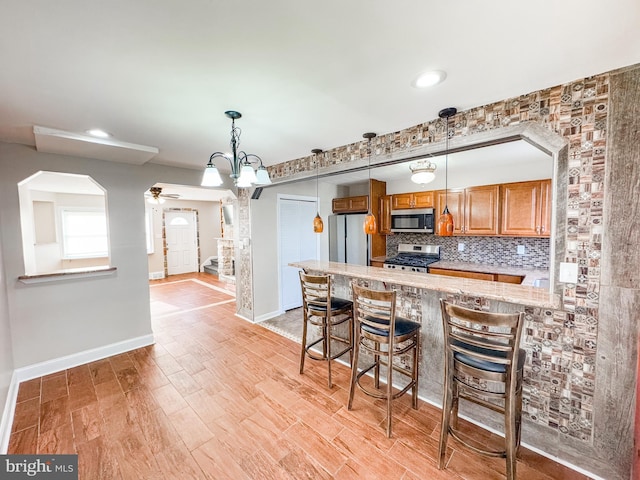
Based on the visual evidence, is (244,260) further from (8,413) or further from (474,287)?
(474,287)

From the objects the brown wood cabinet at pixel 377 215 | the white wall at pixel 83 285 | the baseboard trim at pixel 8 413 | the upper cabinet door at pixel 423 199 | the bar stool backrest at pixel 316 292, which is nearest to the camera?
the baseboard trim at pixel 8 413

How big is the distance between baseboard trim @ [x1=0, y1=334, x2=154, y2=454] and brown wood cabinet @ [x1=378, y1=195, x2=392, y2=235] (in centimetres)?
403

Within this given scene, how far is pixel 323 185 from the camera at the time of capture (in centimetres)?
503

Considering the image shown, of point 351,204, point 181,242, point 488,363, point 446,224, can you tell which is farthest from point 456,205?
point 181,242

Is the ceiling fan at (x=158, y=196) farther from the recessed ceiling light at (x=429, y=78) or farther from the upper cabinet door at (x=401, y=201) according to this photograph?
the recessed ceiling light at (x=429, y=78)

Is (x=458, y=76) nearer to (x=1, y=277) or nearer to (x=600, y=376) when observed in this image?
(x=600, y=376)

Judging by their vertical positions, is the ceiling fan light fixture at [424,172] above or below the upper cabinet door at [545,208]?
above

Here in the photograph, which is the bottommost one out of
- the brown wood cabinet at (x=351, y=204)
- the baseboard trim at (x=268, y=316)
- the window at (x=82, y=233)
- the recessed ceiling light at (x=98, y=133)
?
the baseboard trim at (x=268, y=316)

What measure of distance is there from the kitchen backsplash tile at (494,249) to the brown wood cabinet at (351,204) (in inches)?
38.2

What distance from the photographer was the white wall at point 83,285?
2.61 metres

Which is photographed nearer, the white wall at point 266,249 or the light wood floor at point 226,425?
the light wood floor at point 226,425

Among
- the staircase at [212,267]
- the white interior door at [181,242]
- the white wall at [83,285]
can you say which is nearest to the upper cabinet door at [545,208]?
the white wall at [83,285]

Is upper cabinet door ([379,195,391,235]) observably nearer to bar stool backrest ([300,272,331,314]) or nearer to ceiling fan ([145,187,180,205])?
bar stool backrest ([300,272,331,314])

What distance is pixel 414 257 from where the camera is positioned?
455cm
